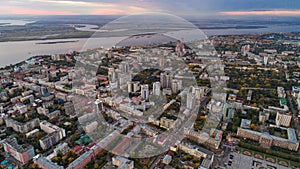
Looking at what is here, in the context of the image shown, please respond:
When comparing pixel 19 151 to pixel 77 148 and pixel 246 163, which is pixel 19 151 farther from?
pixel 246 163

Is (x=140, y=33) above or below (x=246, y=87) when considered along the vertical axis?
above

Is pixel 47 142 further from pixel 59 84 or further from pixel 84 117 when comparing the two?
pixel 59 84

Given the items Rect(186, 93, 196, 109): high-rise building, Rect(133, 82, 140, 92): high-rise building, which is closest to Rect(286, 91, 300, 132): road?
Rect(186, 93, 196, 109): high-rise building

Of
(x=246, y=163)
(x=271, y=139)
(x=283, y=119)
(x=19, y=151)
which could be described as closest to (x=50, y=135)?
(x=19, y=151)

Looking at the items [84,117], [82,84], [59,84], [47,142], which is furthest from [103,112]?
[59,84]

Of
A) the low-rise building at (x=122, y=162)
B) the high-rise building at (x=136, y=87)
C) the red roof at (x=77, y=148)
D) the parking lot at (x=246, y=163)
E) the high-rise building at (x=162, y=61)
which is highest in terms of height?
the high-rise building at (x=162, y=61)

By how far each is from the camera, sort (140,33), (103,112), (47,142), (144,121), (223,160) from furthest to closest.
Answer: (140,33) → (103,112) → (144,121) → (47,142) → (223,160)

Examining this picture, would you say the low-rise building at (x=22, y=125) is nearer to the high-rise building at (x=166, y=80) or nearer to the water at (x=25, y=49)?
the high-rise building at (x=166, y=80)

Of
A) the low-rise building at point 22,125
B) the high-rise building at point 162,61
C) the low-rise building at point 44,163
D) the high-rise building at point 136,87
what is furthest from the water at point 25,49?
the low-rise building at point 44,163
